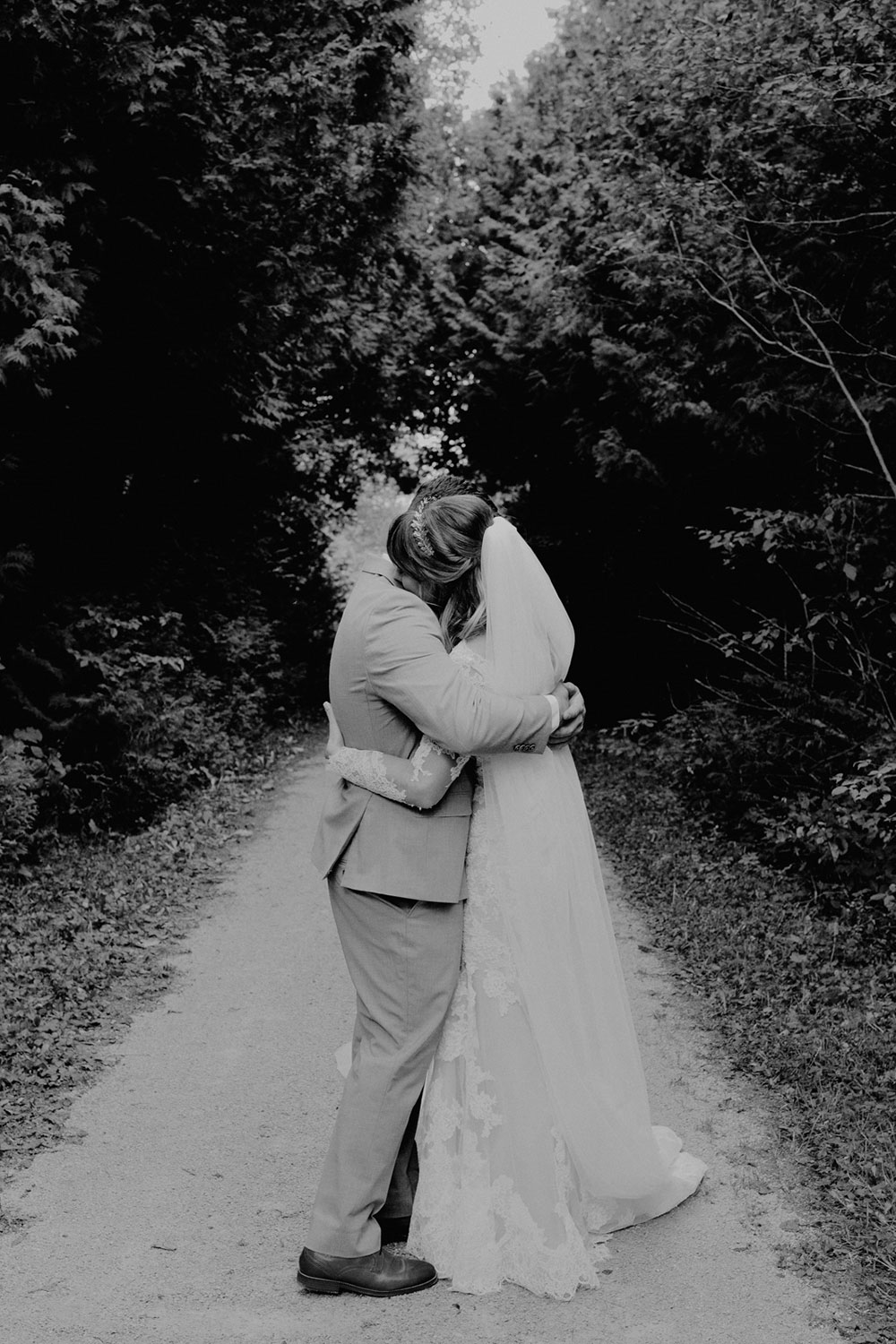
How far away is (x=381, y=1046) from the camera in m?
3.40

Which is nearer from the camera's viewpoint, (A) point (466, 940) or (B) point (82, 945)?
(A) point (466, 940)

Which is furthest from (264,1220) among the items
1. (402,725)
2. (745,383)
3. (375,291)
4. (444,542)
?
(375,291)

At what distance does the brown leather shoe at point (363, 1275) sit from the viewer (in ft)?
11.0

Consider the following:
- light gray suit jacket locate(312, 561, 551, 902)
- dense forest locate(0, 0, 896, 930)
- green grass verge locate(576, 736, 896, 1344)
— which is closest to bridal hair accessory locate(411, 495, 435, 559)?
light gray suit jacket locate(312, 561, 551, 902)

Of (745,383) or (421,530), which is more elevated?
(745,383)

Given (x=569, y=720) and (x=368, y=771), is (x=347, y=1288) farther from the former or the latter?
(x=569, y=720)

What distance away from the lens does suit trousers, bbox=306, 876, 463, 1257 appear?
3.35m

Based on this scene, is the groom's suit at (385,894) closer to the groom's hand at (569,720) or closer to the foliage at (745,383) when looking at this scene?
the groom's hand at (569,720)

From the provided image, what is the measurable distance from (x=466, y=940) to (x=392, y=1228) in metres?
0.94

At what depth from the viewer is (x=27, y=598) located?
9.27 metres

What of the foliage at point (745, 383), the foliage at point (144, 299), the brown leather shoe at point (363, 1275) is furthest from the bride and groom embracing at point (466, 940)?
the foliage at point (144, 299)

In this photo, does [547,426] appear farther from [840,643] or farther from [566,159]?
[840,643]

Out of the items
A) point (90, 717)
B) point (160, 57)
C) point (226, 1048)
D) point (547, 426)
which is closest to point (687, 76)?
point (160, 57)

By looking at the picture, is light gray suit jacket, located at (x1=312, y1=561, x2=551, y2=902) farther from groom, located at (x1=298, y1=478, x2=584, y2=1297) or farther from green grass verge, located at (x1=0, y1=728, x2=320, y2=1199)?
green grass verge, located at (x1=0, y1=728, x2=320, y2=1199)
